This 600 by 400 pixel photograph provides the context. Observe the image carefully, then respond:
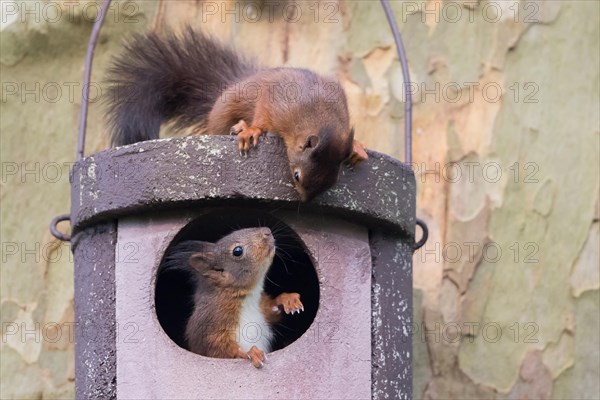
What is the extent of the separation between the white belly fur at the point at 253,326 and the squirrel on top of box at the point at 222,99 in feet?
1.57

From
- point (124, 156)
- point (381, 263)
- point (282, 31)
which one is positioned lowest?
point (381, 263)

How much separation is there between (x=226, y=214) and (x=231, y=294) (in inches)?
Answer: 9.3

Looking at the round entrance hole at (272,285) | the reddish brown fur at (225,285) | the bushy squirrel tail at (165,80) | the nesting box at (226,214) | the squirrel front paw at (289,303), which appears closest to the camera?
the nesting box at (226,214)

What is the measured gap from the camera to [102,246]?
11.6ft

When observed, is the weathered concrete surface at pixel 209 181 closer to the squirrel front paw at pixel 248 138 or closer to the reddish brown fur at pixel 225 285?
the squirrel front paw at pixel 248 138

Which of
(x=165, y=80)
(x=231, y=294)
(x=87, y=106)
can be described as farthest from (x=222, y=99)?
(x=231, y=294)

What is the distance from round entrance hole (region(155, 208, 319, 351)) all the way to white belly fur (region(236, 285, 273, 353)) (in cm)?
15

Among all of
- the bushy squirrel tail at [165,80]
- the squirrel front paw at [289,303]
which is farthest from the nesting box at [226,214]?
the bushy squirrel tail at [165,80]

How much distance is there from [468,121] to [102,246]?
160 cm

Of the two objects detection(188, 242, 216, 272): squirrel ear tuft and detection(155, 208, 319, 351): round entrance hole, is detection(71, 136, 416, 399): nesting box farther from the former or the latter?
detection(155, 208, 319, 351): round entrance hole

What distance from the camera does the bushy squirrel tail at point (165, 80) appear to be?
4.11 meters

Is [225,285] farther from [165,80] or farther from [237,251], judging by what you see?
[165,80]

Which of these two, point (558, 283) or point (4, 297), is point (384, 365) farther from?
point (4, 297)

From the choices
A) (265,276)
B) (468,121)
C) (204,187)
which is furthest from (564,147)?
(204,187)
